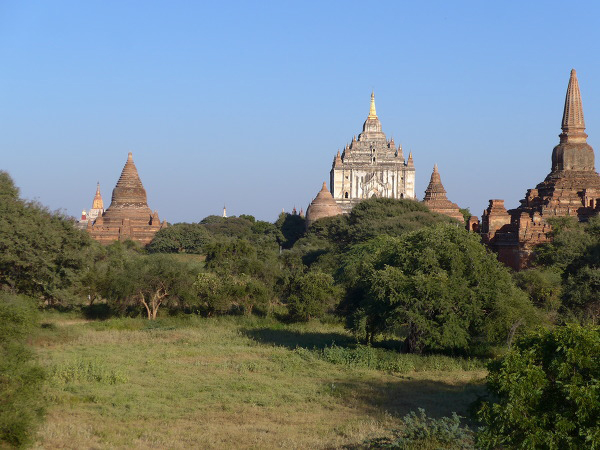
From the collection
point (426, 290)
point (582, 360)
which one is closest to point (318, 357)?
point (426, 290)

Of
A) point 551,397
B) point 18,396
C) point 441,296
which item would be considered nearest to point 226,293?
point 441,296

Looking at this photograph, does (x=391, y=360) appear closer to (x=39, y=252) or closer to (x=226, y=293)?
(x=226, y=293)

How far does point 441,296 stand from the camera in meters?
23.6

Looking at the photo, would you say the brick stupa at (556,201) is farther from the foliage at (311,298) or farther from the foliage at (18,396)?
the foliage at (18,396)

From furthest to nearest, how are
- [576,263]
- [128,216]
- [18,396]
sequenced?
[128,216], [576,263], [18,396]

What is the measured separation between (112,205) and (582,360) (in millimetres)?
68905

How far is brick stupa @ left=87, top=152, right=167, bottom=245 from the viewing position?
75.9 meters

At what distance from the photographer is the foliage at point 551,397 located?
38.7 ft

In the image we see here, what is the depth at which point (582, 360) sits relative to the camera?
12.1 meters

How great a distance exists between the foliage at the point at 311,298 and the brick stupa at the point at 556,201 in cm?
1366

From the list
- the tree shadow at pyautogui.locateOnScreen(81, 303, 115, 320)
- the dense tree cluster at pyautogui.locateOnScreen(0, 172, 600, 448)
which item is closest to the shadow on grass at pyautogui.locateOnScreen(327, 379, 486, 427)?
the dense tree cluster at pyautogui.locateOnScreen(0, 172, 600, 448)

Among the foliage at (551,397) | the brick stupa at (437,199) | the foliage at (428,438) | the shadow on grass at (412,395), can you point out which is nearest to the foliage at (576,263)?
the shadow on grass at (412,395)

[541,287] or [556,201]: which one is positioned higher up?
[556,201]

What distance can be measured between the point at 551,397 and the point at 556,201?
4018cm
